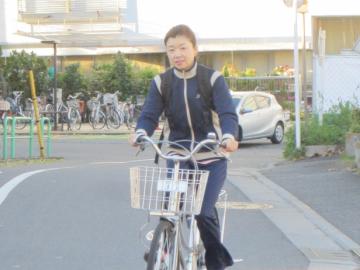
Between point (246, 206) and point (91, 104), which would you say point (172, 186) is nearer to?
point (246, 206)

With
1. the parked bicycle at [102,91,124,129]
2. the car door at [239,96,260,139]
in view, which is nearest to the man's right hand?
the car door at [239,96,260,139]

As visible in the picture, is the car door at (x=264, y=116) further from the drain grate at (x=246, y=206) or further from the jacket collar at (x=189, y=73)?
the jacket collar at (x=189, y=73)

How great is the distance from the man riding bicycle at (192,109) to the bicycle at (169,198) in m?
0.29

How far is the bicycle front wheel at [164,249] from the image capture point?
4926mm

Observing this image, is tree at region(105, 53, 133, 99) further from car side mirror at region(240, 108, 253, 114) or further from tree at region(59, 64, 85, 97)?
car side mirror at region(240, 108, 253, 114)

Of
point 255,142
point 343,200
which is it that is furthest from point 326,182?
point 255,142

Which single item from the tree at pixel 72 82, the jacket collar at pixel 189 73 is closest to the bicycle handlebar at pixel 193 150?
the jacket collar at pixel 189 73

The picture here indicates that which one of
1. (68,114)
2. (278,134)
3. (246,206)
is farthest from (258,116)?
(246,206)

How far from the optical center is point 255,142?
2545 cm

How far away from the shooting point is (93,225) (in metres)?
9.05

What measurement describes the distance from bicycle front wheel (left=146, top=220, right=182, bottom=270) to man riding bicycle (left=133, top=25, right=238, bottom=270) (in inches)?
16.9

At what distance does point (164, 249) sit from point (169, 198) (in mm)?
307

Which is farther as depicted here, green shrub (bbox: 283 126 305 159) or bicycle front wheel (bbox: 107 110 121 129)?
bicycle front wheel (bbox: 107 110 121 129)

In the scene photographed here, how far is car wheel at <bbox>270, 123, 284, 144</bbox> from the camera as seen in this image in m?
24.5
